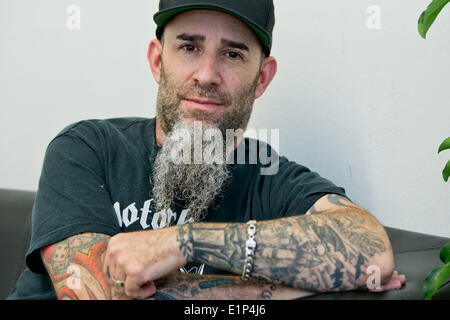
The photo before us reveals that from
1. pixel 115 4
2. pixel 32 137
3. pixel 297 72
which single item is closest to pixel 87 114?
pixel 32 137

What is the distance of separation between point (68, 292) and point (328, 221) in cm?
56

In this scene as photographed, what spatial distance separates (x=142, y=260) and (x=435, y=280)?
1.85 feet

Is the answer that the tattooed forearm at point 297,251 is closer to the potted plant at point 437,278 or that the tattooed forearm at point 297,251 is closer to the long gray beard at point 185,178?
the potted plant at point 437,278

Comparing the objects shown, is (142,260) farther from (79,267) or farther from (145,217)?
(145,217)

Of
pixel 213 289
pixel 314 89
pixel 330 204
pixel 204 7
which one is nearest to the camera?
pixel 213 289

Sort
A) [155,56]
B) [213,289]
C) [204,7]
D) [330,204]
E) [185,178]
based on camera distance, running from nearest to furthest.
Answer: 1. [213,289]
2. [330,204]
3. [204,7]
4. [185,178]
5. [155,56]

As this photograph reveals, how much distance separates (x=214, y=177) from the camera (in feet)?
4.37

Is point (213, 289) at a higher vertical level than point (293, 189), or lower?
lower

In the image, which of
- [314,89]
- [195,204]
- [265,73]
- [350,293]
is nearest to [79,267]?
[195,204]

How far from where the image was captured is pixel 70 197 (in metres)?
1.09

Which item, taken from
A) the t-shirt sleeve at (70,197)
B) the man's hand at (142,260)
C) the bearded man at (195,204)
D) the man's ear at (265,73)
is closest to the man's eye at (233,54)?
the bearded man at (195,204)

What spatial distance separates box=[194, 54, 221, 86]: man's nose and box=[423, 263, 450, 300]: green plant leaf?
2.33 feet

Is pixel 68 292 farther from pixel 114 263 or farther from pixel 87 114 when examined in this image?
pixel 87 114
